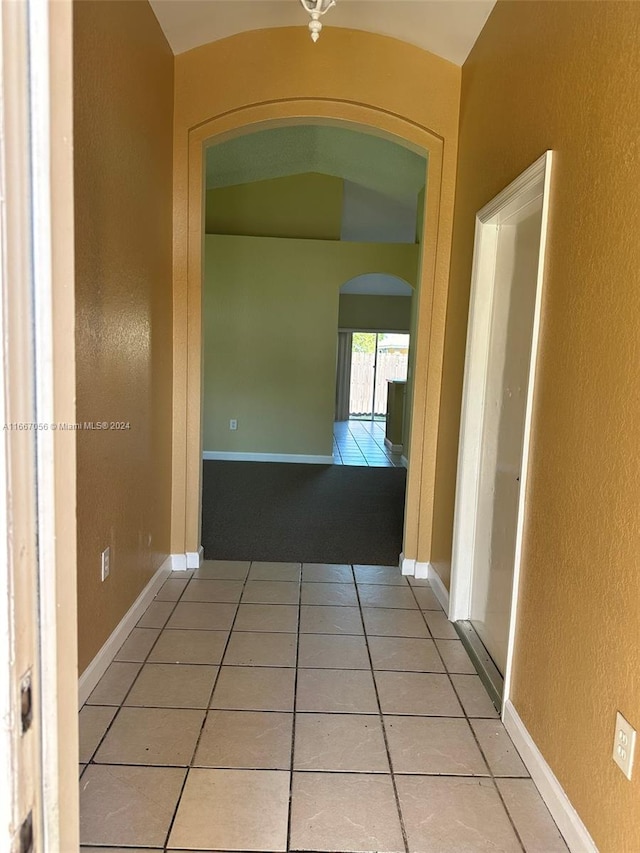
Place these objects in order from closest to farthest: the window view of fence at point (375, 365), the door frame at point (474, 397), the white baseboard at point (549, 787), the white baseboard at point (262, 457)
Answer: the white baseboard at point (549, 787) < the door frame at point (474, 397) < the white baseboard at point (262, 457) < the window view of fence at point (375, 365)

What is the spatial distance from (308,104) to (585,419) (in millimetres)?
2484

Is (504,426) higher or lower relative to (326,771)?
higher

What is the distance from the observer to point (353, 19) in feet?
9.45

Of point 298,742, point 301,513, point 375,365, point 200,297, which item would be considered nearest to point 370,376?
point 375,365

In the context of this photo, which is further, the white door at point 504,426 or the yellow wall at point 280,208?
the yellow wall at point 280,208

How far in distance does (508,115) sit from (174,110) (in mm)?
1839

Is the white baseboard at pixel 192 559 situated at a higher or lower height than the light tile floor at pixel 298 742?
higher

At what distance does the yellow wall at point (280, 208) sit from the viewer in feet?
22.0

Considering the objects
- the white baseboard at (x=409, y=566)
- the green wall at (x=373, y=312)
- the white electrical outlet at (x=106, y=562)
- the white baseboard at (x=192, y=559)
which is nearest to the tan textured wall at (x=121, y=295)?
the white electrical outlet at (x=106, y=562)

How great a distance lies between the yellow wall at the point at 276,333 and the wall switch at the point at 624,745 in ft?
18.4

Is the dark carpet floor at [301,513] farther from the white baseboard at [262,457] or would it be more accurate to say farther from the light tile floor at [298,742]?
the light tile floor at [298,742]

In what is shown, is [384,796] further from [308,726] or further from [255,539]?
[255,539]

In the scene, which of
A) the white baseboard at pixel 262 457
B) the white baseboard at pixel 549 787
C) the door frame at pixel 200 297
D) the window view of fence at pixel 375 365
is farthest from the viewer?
the window view of fence at pixel 375 365

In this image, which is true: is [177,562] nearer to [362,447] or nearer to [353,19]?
[353,19]
